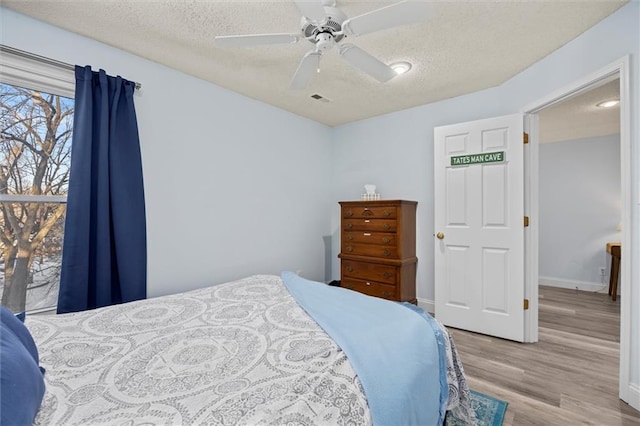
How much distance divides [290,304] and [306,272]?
2031 millimetres

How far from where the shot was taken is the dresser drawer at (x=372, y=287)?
298cm

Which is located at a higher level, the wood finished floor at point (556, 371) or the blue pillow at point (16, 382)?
the blue pillow at point (16, 382)

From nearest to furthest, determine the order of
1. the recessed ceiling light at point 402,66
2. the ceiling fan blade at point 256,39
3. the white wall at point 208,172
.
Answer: the ceiling fan blade at point 256,39 < the white wall at point 208,172 < the recessed ceiling light at point 402,66

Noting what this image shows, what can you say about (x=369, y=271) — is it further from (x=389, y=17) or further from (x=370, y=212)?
(x=389, y=17)

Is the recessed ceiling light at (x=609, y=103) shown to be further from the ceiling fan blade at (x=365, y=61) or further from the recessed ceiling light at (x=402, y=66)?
the ceiling fan blade at (x=365, y=61)

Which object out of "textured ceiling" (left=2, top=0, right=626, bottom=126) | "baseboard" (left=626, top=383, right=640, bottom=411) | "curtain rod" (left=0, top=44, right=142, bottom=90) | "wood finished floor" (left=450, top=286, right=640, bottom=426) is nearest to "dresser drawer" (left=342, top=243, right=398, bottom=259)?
"wood finished floor" (left=450, top=286, right=640, bottom=426)

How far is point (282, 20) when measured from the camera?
1.82m

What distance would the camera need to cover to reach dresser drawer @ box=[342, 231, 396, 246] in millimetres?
3012

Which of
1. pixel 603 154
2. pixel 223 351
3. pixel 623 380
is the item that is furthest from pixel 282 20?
pixel 603 154

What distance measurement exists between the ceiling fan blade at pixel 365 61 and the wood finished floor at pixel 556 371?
7.09 ft

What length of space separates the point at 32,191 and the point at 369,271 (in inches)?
113

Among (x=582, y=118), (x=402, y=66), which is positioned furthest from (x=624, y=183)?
(x=582, y=118)

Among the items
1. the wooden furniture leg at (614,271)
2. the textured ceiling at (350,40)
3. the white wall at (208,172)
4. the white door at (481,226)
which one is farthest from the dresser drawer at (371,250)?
the wooden furniture leg at (614,271)

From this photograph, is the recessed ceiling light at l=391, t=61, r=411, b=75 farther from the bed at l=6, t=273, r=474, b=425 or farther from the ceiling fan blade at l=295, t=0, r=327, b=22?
the bed at l=6, t=273, r=474, b=425
